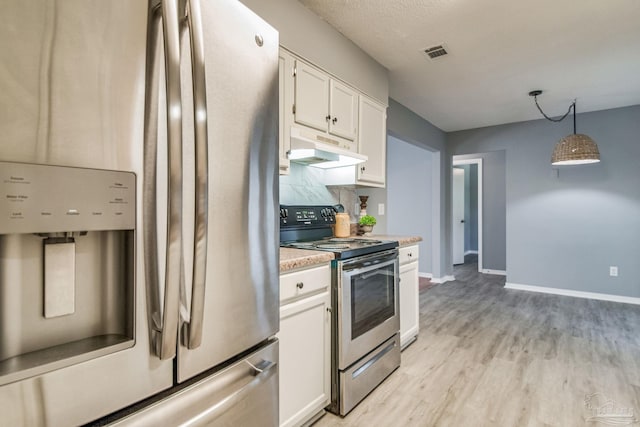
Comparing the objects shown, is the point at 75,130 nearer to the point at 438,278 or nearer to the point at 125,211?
the point at 125,211

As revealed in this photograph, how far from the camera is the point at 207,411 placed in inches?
33.2

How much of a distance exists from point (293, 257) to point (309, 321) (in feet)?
1.13

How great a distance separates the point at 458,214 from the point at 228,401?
6.77 metres

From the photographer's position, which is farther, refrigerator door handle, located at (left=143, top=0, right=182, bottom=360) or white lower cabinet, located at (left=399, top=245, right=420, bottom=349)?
white lower cabinet, located at (left=399, top=245, right=420, bottom=349)

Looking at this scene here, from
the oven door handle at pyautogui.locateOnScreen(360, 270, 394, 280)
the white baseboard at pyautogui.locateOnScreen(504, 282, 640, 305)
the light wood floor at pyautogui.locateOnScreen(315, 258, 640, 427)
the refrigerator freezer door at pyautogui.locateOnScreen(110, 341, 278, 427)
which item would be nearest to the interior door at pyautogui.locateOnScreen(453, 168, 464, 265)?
the white baseboard at pyautogui.locateOnScreen(504, 282, 640, 305)

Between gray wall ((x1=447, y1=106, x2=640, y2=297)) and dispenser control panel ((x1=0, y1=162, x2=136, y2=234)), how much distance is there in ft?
17.4

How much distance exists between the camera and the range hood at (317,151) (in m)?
1.92

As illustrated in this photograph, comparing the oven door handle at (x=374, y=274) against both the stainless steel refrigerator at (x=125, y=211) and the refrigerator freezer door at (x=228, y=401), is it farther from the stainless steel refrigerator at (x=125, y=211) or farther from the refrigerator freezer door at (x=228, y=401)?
the stainless steel refrigerator at (x=125, y=211)

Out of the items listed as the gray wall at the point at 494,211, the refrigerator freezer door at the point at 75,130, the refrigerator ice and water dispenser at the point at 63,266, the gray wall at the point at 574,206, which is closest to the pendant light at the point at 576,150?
the gray wall at the point at 574,206

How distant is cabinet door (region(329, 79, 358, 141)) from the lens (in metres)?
2.29

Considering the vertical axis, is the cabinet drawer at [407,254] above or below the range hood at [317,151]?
below

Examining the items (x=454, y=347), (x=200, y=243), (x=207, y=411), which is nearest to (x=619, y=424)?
(x=454, y=347)

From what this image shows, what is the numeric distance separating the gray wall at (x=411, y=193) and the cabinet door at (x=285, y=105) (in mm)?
3749

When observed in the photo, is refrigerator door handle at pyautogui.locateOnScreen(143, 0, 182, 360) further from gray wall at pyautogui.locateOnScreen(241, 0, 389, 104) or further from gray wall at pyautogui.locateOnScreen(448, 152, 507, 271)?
gray wall at pyautogui.locateOnScreen(448, 152, 507, 271)
